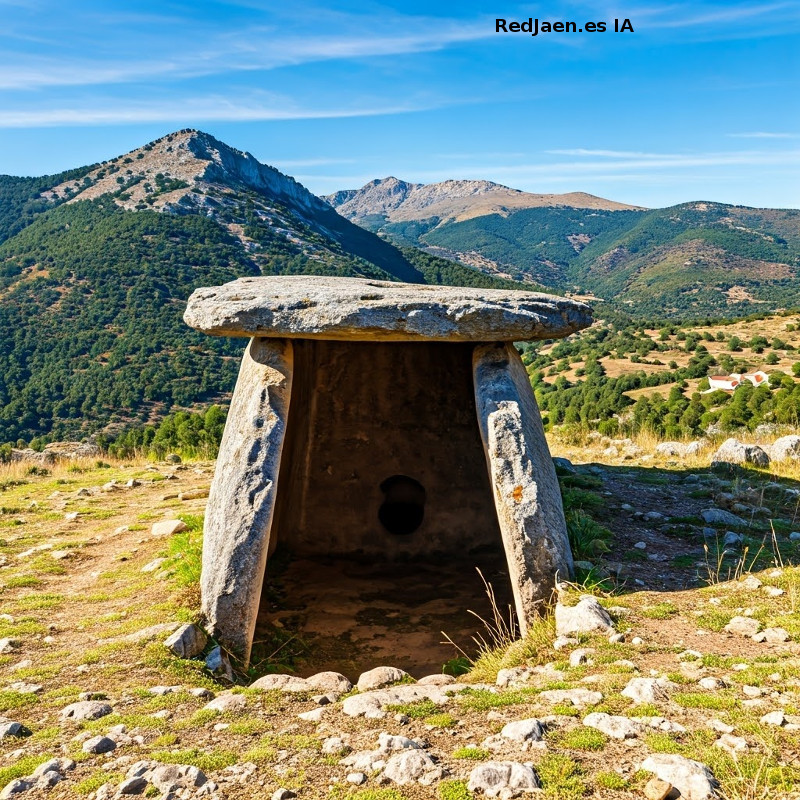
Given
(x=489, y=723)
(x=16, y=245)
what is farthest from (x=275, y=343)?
(x=16, y=245)

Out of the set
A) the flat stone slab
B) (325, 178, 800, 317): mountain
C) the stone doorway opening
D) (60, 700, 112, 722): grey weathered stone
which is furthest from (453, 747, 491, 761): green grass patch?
(325, 178, 800, 317): mountain

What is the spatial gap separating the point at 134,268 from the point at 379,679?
171 ft

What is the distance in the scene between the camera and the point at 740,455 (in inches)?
389

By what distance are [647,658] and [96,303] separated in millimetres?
48088

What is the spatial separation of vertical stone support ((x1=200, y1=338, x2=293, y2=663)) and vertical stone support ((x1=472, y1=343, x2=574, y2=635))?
68.2 inches

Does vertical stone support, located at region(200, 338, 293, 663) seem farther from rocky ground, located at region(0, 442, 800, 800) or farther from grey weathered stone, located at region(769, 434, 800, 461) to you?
grey weathered stone, located at region(769, 434, 800, 461)

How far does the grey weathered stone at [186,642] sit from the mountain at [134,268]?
434 inches

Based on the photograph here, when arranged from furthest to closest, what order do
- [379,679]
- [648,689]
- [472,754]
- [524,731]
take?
[379,679] → [648,689] → [524,731] → [472,754]

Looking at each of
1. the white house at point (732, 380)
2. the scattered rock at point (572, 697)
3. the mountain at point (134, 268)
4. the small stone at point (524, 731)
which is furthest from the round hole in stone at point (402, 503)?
→ the white house at point (732, 380)

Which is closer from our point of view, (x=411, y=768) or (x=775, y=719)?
(x=411, y=768)

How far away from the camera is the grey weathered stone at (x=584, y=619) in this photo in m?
4.76

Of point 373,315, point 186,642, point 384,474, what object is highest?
point 373,315

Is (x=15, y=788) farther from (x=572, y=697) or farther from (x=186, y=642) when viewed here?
(x=572, y=697)

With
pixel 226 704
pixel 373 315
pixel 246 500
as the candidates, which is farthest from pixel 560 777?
pixel 373 315
